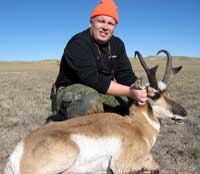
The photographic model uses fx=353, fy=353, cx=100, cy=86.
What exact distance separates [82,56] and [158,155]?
2163mm

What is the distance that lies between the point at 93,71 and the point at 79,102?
23.6 inches

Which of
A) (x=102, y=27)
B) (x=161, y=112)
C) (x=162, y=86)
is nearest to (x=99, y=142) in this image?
(x=161, y=112)

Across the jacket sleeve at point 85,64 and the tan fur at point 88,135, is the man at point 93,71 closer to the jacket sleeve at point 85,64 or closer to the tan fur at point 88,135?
the jacket sleeve at point 85,64

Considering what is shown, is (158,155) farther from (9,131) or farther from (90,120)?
(9,131)

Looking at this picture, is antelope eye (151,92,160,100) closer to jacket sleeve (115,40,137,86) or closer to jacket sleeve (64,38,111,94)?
jacket sleeve (64,38,111,94)

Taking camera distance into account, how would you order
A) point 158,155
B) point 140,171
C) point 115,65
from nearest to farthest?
point 140,171, point 158,155, point 115,65

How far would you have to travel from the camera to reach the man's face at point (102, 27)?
5637 mm

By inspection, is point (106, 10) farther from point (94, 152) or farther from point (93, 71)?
point (94, 152)

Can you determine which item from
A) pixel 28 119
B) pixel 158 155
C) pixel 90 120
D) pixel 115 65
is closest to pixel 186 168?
pixel 158 155

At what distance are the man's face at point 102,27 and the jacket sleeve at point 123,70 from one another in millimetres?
790

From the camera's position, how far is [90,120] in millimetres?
4844

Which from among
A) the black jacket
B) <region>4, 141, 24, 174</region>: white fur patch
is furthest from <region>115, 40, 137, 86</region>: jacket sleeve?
<region>4, 141, 24, 174</region>: white fur patch

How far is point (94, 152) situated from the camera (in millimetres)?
4609


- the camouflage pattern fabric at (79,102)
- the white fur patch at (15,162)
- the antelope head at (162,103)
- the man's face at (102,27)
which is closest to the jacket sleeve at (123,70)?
the camouflage pattern fabric at (79,102)
